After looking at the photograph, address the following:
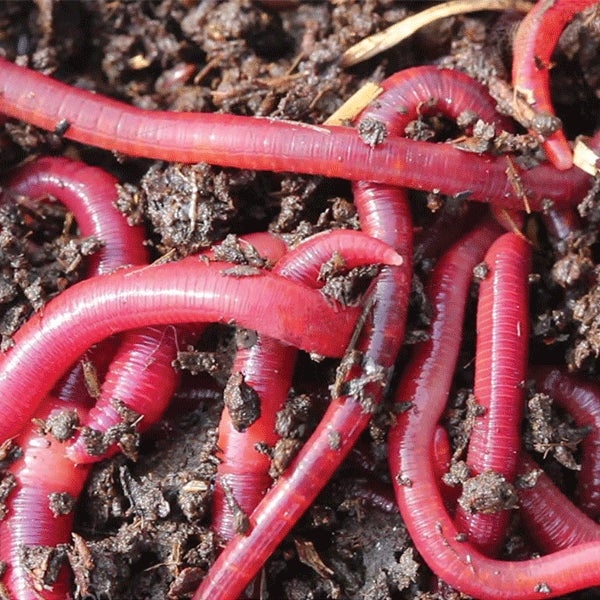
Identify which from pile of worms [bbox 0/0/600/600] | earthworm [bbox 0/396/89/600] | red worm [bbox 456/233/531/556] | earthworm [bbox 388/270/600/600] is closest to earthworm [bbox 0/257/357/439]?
pile of worms [bbox 0/0/600/600]

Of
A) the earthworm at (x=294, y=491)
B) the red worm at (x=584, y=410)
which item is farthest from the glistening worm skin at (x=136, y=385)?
the red worm at (x=584, y=410)

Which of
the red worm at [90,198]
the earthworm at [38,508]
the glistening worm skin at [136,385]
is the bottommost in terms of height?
the earthworm at [38,508]

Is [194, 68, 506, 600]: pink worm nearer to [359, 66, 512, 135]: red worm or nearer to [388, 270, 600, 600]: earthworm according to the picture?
[359, 66, 512, 135]: red worm

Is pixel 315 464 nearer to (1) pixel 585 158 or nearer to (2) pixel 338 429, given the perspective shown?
(2) pixel 338 429

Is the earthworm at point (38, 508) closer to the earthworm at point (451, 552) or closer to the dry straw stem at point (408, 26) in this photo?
the earthworm at point (451, 552)

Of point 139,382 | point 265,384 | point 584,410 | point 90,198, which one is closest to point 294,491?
point 265,384

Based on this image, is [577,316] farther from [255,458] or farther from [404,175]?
[255,458]

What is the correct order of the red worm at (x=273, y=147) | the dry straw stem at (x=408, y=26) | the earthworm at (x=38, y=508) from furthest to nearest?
the dry straw stem at (x=408, y=26), the red worm at (x=273, y=147), the earthworm at (x=38, y=508)
